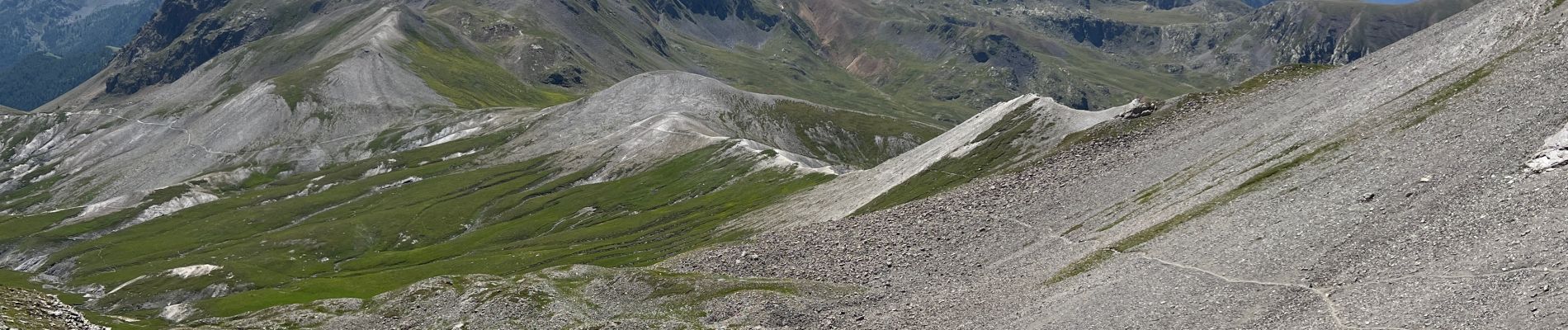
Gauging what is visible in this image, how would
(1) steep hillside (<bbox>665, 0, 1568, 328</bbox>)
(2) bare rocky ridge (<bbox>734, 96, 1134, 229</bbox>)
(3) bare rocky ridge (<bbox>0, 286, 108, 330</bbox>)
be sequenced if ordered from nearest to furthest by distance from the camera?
(3) bare rocky ridge (<bbox>0, 286, 108, 330</bbox>), (1) steep hillside (<bbox>665, 0, 1568, 328</bbox>), (2) bare rocky ridge (<bbox>734, 96, 1134, 229</bbox>)

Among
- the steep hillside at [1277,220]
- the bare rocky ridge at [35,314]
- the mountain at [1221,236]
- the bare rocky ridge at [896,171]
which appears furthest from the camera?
the bare rocky ridge at [896,171]

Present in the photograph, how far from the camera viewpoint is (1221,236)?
246 feet

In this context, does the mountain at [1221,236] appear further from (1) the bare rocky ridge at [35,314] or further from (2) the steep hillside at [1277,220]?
(1) the bare rocky ridge at [35,314]

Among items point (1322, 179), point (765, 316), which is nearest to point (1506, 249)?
point (1322, 179)

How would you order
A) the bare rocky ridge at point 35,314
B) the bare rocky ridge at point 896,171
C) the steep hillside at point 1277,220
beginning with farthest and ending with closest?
1. the bare rocky ridge at point 896,171
2. the steep hillside at point 1277,220
3. the bare rocky ridge at point 35,314

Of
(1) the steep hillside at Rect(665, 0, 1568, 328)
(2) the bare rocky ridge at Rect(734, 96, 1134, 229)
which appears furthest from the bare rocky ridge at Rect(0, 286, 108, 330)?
(2) the bare rocky ridge at Rect(734, 96, 1134, 229)

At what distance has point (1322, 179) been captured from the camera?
78.5 metres

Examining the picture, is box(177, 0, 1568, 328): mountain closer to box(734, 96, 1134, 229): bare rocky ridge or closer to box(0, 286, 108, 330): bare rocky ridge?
box(734, 96, 1134, 229): bare rocky ridge

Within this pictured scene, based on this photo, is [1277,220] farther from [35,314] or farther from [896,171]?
[896,171]

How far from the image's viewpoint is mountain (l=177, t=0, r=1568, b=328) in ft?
196

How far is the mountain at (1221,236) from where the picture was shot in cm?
5988

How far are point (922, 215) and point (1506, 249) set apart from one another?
2129 inches

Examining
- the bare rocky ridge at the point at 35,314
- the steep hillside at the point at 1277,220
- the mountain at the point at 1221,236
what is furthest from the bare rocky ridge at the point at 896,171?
the bare rocky ridge at the point at 35,314

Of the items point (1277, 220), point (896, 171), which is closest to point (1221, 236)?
point (1277, 220)
